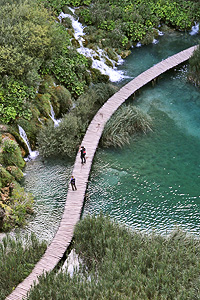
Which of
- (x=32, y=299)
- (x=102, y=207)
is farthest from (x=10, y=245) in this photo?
(x=102, y=207)

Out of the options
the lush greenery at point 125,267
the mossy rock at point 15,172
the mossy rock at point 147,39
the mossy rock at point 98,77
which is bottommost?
the lush greenery at point 125,267

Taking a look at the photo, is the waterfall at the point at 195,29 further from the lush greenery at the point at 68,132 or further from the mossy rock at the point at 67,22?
the lush greenery at the point at 68,132

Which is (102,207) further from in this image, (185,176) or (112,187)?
(185,176)

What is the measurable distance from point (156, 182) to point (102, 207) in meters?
2.59

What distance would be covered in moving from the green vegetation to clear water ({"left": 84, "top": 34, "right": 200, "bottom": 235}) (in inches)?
102

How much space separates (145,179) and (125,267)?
5.36m

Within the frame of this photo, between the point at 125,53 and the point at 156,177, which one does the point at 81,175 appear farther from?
the point at 125,53

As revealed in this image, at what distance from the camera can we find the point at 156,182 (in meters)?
16.7

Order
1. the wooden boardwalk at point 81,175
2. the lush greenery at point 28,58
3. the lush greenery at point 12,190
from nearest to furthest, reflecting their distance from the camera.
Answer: the wooden boardwalk at point 81,175
the lush greenery at point 12,190
the lush greenery at point 28,58

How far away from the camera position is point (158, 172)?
1717cm

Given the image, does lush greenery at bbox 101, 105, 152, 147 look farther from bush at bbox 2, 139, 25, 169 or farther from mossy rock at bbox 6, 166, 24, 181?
mossy rock at bbox 6, 166, 24, 181

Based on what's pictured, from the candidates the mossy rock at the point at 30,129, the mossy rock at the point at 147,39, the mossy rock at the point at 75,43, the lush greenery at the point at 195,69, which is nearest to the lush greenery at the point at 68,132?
the mossy rock at the point at 30,129

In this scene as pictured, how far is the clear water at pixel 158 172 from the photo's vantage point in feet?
49.9

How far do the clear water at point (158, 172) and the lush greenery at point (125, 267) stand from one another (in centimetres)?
111
